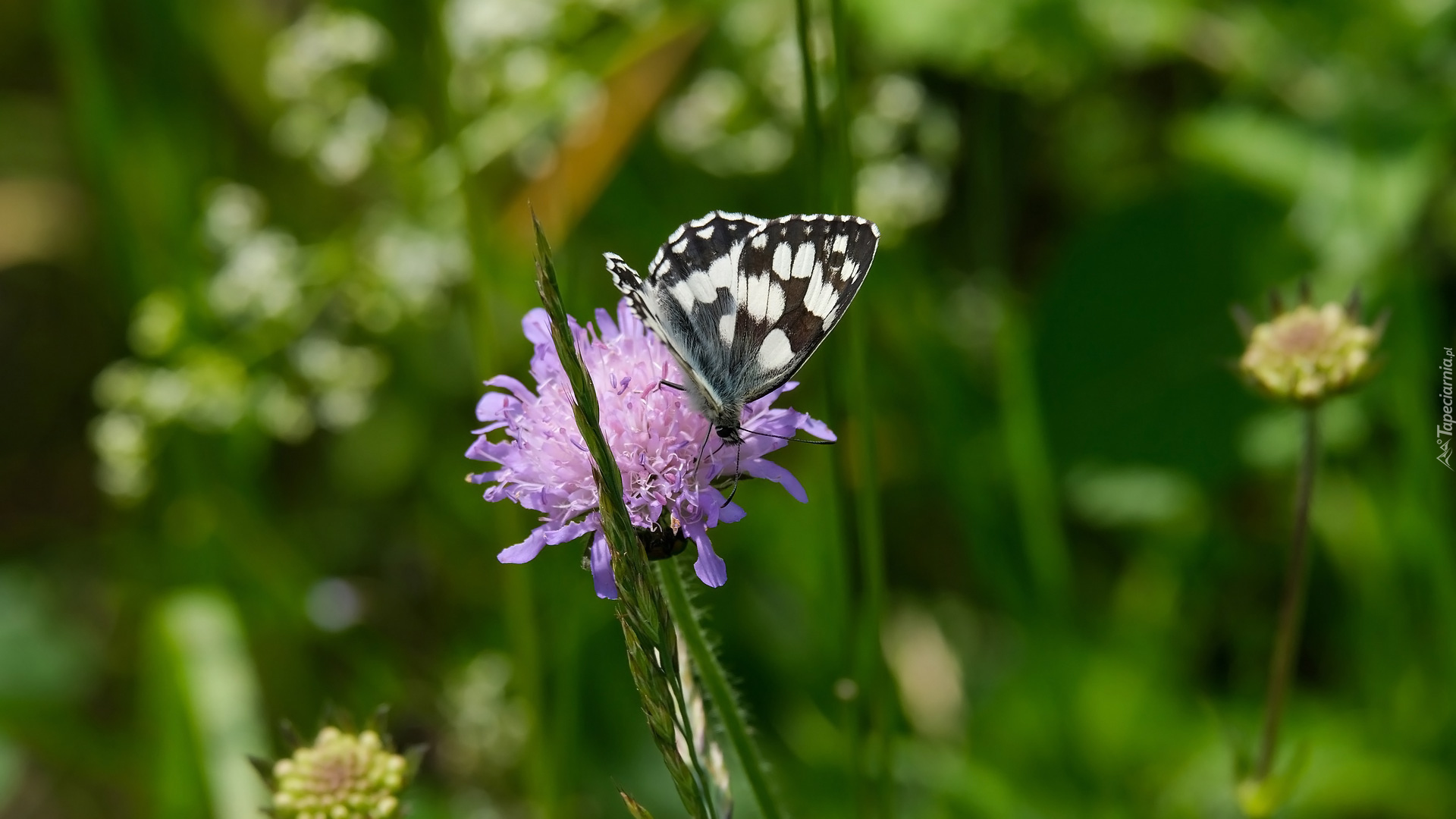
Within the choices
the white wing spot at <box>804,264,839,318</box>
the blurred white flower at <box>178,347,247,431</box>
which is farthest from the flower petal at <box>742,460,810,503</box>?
the blurred white flower at <box>178,347,247,431</box>

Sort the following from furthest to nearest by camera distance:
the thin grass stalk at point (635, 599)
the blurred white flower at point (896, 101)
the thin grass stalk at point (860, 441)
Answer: the blurred white flower at point (896, 101) < the thin grass stalk at point (860, 441) < the thin grass stalk at point (635, 599)

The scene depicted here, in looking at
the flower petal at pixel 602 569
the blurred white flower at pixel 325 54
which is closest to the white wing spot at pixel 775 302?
the flower petal at pixel 602 569

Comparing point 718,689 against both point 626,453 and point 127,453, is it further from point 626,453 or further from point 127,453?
point 127,453

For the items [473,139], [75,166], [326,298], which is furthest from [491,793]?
[75,166]

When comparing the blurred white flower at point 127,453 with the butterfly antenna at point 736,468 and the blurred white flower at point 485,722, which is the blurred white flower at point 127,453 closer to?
the blurred white flower at point 485,722

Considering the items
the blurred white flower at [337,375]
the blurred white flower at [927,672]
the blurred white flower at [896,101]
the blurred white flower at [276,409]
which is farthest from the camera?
the blurred white flower at [896,101]

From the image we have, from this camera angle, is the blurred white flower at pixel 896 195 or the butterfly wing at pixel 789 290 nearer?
the butterfly wing at pixel 789 290

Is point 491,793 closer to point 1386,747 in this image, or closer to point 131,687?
point 131,687
